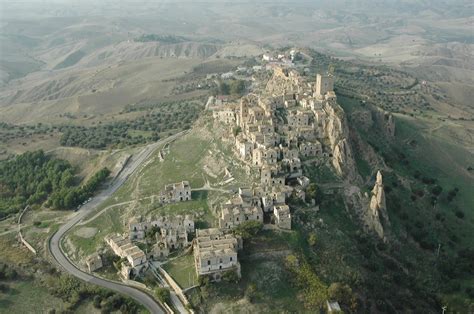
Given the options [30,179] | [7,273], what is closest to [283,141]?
[7,273]

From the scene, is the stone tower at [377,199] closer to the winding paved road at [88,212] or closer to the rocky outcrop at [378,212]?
the rocky outcrop at [378,212]

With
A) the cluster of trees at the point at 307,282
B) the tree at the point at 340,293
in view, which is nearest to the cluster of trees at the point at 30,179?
the cluster of trees at the point at 307,282

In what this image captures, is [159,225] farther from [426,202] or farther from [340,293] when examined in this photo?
[426,202]

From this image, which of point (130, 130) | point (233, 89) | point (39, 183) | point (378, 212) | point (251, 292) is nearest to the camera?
point (251, 292)

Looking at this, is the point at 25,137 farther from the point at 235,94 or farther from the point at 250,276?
the point at 250,276

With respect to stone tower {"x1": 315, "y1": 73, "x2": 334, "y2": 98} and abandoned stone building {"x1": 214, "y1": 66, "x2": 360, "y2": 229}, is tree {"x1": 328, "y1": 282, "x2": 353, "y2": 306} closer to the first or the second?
abandoned stone building {"x1": 214, "y1": 66, "x2": 360, "y2": 229}

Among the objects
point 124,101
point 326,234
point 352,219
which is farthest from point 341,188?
point 124,101
